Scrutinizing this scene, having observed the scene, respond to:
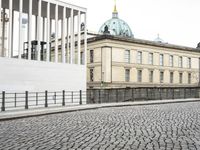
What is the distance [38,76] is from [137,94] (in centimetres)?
1375

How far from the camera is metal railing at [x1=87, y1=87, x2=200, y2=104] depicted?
100 ft

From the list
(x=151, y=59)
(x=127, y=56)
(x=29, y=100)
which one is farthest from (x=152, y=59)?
(x=29, y=100)

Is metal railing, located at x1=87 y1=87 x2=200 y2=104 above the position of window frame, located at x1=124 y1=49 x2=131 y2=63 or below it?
below

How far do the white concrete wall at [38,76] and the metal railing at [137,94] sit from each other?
2547mm

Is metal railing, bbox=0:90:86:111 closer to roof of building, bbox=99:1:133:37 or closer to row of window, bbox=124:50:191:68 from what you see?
row of window, bbox=124:50:191:68

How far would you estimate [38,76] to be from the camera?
24.1 m

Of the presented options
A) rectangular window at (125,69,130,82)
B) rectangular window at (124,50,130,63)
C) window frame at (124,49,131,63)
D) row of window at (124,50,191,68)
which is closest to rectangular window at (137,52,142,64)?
row of window at (124,50,191,68)

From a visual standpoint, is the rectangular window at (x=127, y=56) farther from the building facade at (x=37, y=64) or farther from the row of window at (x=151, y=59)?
the building facade at (x=37, y=64)

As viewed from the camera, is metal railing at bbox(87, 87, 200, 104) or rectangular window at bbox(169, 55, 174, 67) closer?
metal railing at bbox(87, 87, 200, 104)

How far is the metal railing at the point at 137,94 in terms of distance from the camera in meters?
30.6

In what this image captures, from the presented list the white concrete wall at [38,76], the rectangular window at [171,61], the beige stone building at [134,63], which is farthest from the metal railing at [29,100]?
the rectangular window at [171,61]

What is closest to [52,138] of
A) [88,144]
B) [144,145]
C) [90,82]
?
[88,144]

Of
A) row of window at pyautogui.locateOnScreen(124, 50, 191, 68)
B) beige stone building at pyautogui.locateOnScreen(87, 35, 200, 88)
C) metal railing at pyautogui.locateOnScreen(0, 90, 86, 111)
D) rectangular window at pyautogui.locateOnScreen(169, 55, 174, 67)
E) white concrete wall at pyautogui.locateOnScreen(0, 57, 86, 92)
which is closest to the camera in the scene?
metal railing at pyautogui.locateOnScreen(0, 90, 86, 111)

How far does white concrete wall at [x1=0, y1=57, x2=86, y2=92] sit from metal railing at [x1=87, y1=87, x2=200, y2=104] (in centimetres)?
255
